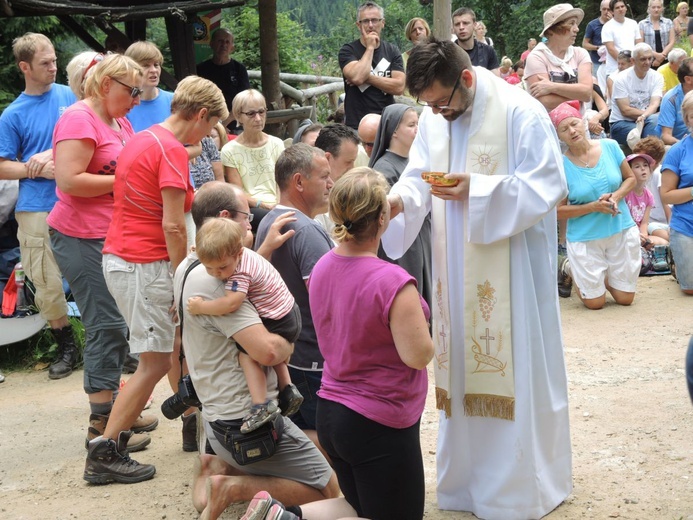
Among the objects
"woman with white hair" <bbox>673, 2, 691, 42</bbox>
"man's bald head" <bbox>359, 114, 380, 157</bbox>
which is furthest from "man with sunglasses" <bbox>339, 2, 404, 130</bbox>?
"woman with white hair" <bbox>673, 2, 691, 42</bbox>

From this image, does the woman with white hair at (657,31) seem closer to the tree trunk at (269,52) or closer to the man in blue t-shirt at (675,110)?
the man in blue t-shirt at (675,110)

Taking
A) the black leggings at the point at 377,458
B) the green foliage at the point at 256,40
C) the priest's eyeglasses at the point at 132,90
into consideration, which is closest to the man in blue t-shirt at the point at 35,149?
the priest's eyeglasses at the point at 132,90

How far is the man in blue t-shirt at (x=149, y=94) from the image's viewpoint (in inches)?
239

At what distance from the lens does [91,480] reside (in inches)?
186

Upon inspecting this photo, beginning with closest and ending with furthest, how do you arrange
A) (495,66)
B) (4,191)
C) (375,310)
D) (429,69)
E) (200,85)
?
(375,310), (429,69), (200,85), (4,191), (495,66)

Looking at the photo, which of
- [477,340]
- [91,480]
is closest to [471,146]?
[477,340]

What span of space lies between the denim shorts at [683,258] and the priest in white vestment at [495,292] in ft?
13.9

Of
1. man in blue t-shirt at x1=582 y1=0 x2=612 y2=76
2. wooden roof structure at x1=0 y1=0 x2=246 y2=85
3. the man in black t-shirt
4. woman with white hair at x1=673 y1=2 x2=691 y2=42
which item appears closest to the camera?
wooden roof structure at x1=0 y1=0 x2=246 y2=85

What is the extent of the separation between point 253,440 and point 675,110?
27.3 ft

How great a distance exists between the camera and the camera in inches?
163

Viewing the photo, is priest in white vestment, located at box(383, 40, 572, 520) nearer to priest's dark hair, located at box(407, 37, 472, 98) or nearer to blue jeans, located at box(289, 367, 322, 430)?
priest's dark hair, located at box(407, 37, 472, 98)

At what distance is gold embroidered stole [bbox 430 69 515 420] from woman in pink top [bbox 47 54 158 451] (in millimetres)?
1859

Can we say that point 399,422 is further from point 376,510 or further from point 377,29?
point 377,29

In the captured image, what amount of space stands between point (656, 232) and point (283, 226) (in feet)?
20.2
